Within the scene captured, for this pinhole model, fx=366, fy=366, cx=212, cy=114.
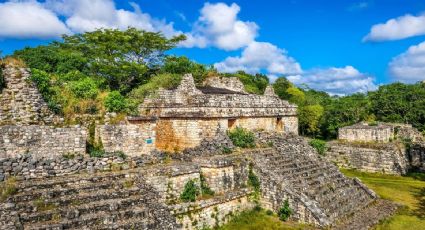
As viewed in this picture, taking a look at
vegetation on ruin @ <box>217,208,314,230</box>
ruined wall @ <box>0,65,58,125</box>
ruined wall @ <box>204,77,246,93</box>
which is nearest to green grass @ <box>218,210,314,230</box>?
vegetation on ruin @ <box>217,208,314,230</box>

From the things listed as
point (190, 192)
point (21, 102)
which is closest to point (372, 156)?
point (190, 192)

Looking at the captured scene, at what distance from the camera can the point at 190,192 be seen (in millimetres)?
12312

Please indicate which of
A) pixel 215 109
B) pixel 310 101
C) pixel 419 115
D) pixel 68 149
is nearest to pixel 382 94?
pixel 419 115

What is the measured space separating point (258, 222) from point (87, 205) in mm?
5977

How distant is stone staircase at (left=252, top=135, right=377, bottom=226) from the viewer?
13.0m

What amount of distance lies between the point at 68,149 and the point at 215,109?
254 inches

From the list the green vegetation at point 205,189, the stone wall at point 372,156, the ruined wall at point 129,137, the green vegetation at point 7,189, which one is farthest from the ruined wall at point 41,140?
the stone wall at point 372,156

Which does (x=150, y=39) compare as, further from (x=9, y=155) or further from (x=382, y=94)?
(x=382, y=94)

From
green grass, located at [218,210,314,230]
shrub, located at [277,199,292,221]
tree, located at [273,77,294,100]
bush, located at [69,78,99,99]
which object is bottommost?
green grass, located at [218,210,314,230]

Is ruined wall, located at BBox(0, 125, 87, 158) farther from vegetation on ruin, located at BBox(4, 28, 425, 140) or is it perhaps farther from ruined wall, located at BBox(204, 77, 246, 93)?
ruined wall, located at BBox(204, 77, 246, 93)

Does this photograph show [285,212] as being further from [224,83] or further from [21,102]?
[224,83]

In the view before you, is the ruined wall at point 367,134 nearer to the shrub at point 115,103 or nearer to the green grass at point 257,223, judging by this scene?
the green grass at point 257,223

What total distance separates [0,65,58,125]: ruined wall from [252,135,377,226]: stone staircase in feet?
27.2

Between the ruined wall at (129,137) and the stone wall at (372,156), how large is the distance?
14326 mm
